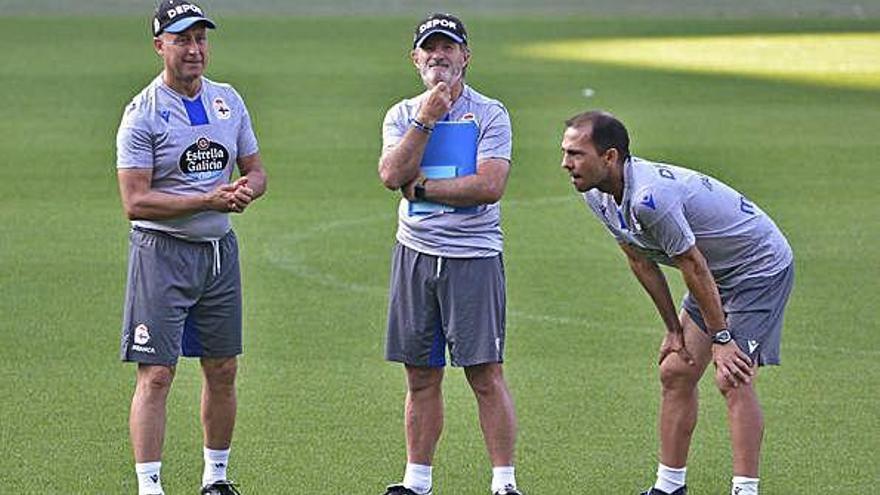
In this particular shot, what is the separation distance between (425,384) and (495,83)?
17.6 meters

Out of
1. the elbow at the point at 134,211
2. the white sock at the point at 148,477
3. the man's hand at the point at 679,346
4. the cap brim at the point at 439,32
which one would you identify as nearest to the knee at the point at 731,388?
the man's hand at the point at 679,346

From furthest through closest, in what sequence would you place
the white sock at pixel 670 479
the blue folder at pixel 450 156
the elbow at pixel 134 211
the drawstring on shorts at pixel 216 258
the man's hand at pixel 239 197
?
the white sock at pixel 670 479
the drawstring on shorts at pixel 216 258
the blue folder at pixel 450 156
the elbow at pixel 134 211
the man's hand at pixel 239 197

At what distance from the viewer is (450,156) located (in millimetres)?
9656

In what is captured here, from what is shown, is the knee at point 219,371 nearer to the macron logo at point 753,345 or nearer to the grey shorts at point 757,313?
the grey shorts at point 757,313

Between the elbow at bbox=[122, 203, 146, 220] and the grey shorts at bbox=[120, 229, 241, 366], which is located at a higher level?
the elbow at bbox=[122, 203, 146, 220]

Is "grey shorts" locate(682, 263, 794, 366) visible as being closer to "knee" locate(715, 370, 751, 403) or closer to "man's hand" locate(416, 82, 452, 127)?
"knee" locate(715, 370, 751, 403)

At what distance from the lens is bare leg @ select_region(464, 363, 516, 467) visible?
9695 millimetres

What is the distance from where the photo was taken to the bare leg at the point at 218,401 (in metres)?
9.86

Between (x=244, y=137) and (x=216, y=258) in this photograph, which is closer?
(x=216, y=258)

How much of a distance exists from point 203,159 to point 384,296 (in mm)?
5129

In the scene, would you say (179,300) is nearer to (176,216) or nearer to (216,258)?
(216,258)

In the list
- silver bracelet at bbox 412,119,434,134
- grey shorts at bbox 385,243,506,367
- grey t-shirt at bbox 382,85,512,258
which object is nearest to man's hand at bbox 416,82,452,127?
silver bracelet at bbox 412,119,434,134

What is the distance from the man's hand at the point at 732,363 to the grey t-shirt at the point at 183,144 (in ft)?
7.86

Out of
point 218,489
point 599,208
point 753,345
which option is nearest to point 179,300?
point 218,489
